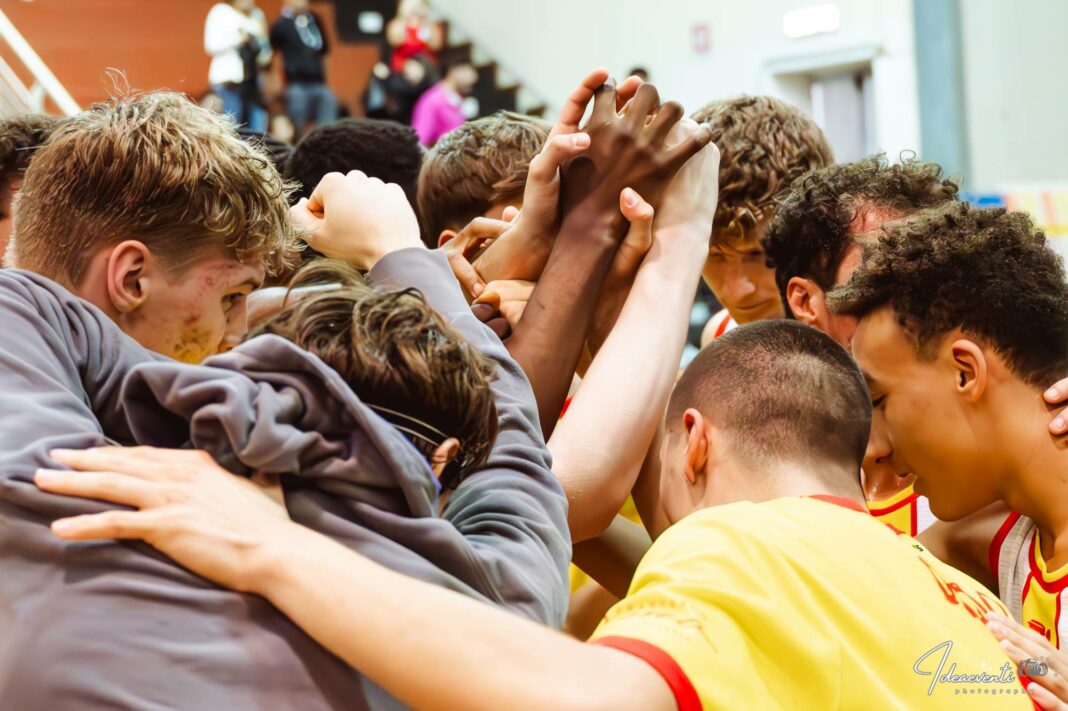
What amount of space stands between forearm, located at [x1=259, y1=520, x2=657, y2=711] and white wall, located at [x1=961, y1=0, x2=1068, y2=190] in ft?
34.2

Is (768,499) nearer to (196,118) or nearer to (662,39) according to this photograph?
(196,118)

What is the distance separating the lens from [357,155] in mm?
3408

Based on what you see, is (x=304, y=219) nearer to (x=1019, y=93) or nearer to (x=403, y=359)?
(x=403, y=359)

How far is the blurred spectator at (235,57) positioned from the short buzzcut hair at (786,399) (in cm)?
968

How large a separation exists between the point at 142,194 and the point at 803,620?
3.53ft

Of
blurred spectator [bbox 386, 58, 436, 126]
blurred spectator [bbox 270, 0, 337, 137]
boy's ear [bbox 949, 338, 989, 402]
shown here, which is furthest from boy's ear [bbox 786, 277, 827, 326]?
blurred spectator [bbox 386, 58, 436, 126]

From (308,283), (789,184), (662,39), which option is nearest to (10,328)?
(308,283)

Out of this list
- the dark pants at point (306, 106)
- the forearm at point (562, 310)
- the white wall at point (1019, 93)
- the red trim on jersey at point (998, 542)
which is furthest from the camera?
the dark pants at point (306, 106)

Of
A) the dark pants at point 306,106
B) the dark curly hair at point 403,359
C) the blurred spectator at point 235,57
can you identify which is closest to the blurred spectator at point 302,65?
the dark pants at point 306,106

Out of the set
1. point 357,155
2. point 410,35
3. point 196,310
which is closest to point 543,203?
point 196,310

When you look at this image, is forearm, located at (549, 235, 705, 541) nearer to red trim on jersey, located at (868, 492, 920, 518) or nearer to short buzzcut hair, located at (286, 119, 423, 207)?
red trim on jersey, located at (868, 492, 920, 518)

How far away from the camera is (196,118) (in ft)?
6.04

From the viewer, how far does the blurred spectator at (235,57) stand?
11.2m

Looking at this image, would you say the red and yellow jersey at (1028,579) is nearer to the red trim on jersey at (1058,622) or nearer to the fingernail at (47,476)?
the red trim on jersey at (1058,622)
